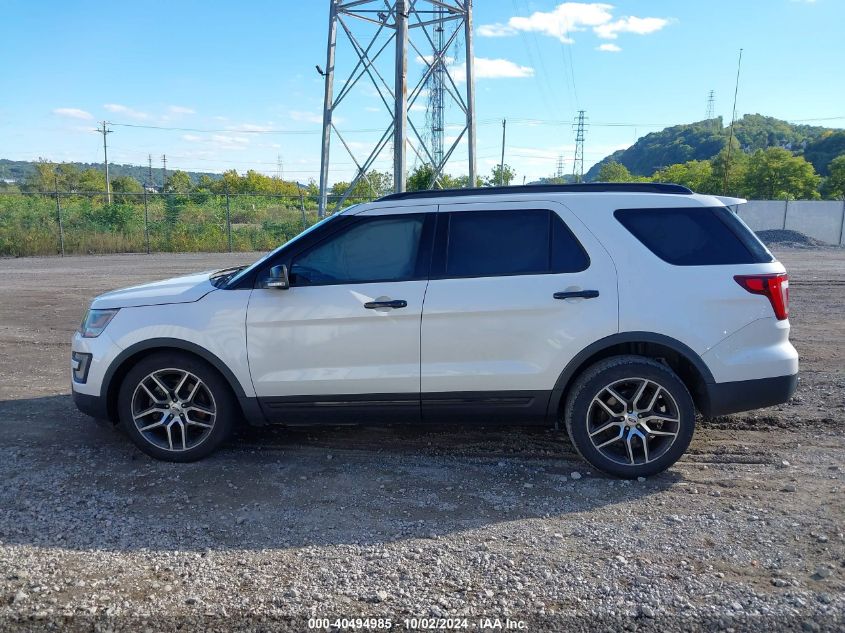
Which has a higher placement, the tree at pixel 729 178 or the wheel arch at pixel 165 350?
the tree at pixel 729 178

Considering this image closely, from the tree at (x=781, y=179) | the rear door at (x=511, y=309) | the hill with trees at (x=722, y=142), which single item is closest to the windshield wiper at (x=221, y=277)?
the rear door at (x=511, y=309)

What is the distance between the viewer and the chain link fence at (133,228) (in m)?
23.7

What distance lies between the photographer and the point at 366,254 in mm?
4812

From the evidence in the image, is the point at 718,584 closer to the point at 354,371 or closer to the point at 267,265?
the point at 354,371

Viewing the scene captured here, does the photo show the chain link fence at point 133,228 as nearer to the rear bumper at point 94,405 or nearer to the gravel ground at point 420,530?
the rear bumper at point 94,405

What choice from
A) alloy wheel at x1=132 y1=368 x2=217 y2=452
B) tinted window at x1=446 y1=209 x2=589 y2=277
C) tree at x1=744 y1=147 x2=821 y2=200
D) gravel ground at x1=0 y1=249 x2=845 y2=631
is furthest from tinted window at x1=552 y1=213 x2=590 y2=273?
tree at x1=744 y1=147 x2=821 y2=200

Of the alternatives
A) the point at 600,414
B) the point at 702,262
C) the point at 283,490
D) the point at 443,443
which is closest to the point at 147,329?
the point at 283,490

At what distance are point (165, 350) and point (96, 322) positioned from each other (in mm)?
587

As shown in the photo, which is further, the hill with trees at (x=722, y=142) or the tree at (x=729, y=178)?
the hill with trees at (x=722, y=142)

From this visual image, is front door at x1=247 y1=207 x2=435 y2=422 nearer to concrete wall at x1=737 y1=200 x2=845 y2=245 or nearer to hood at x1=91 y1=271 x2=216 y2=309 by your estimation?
hood at x1=91 y1=271 x2=216 y2=309

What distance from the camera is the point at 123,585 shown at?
11.1 feet

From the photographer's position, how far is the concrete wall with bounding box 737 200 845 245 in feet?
110

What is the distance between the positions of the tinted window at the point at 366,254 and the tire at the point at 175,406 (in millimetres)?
994

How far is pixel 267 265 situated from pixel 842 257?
25.1m
